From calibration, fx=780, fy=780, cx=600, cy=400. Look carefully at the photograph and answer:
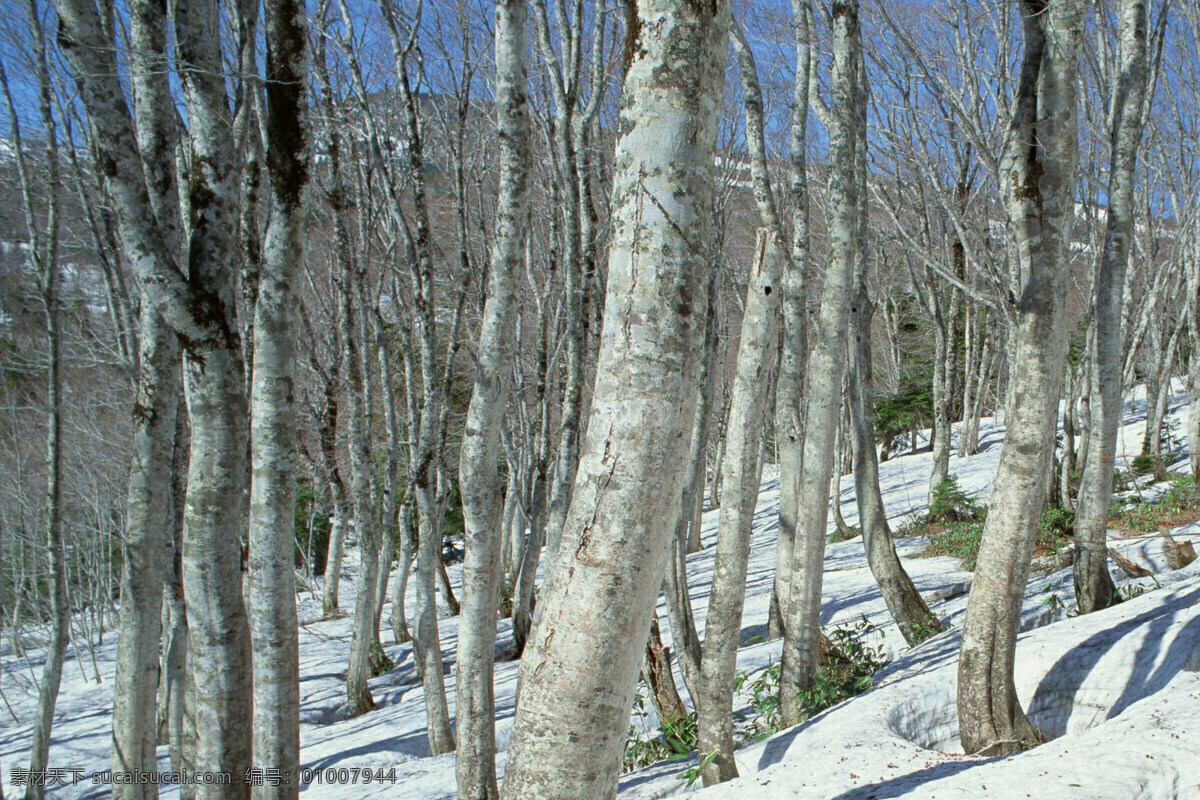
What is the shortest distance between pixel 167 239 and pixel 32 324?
18.3 meters

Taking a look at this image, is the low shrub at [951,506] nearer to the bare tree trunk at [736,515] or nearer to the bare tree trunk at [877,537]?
the bare tree trunk at [877,537]

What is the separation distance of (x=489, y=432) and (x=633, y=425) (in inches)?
120

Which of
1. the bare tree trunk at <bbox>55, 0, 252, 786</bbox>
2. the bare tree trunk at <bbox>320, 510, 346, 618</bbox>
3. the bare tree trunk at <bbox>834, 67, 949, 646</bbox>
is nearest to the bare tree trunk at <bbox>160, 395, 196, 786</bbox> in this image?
the bare tree trunk at <bbox>55, 0, 252, 786</bbox>

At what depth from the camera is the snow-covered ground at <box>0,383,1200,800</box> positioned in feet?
10.5

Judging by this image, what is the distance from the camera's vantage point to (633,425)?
1.88m

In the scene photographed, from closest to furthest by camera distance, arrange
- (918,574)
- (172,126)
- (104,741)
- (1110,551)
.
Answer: (172,126) < (1110,551) < (918,574) < (104,741)

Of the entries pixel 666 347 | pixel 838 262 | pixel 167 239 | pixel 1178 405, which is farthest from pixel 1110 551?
pixel 1178 405

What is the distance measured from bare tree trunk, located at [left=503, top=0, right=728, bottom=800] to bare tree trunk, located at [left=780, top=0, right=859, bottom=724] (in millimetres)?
3290

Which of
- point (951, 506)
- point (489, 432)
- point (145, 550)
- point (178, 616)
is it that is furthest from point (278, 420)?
point (951, 506)

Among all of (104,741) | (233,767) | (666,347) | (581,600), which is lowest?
(104,741)

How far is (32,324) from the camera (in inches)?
719

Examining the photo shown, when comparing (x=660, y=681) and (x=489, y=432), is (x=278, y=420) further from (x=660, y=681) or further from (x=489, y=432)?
(x=660, y=681)

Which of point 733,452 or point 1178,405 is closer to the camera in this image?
point 733,452

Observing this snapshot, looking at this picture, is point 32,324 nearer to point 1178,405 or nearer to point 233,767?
point 233,767
